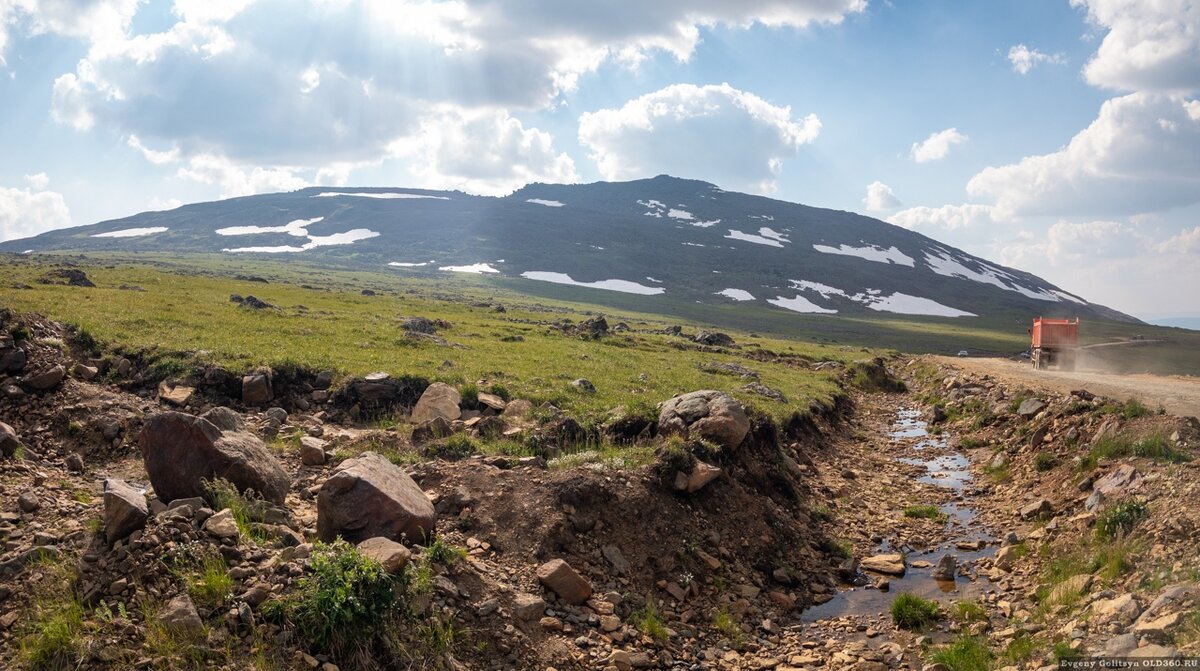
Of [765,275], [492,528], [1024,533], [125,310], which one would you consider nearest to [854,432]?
[1024,533]

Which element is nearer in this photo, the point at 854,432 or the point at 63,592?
the point at 63,592

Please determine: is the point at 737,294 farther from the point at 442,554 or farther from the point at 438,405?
the point at 442,554

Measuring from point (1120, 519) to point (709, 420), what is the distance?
30.0 ft

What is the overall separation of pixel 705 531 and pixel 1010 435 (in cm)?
1649

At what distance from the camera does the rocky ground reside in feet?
29.1

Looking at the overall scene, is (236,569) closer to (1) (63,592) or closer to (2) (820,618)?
(1) (63,592)

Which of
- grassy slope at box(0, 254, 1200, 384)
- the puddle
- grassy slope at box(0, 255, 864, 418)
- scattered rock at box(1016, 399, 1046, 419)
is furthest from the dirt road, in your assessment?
grassy slope at box(0, 254, 1200, 384)

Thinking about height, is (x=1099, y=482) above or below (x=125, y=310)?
below

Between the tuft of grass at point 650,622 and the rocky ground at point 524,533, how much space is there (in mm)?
52

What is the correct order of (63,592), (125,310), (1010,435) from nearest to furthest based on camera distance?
1. (63,592)
2. (1010,435)
3. (125,310)

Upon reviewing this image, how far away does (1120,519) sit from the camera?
538 inches

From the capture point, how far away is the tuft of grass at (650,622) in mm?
11711

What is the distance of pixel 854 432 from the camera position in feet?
97.1

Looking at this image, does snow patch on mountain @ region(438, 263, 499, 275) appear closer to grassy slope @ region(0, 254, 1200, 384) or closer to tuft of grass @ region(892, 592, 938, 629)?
grassy slope @ region(0, 254, 1200, 384)
